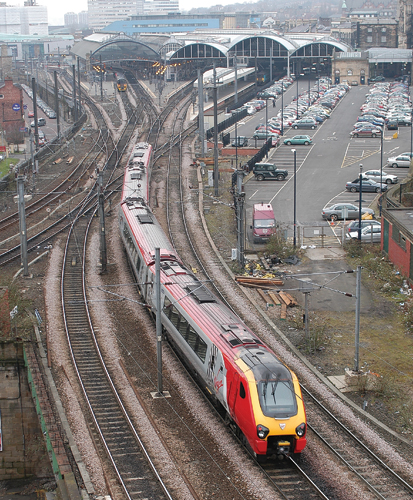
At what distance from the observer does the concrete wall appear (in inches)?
923

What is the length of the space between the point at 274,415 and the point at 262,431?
1.54ft

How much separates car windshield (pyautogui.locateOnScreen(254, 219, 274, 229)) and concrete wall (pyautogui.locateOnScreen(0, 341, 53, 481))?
17220mm

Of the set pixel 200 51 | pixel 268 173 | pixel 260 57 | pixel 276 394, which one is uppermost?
pixel 200 51

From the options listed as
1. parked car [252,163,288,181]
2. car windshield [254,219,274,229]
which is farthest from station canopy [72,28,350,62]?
car windshield [254,219,274,229]

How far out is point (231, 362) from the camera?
59.7 ft

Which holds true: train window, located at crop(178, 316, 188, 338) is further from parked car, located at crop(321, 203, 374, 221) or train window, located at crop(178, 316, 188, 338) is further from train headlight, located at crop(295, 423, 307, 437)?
parked car, located at crop(321, 203, 374, 221)

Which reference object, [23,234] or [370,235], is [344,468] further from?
[370,235]

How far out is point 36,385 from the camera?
823 inches

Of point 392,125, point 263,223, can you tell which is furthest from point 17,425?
point 392,125

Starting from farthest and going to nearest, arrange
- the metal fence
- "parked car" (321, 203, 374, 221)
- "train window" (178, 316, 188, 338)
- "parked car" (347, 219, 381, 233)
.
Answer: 1. the metal fence
2. "parked car" (321, 203, 374, 221)
3. "parked car" (347, 219, 381, 233)
4. "train window" (178, 316, 188, 338)

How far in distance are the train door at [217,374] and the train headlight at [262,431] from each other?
2.07 meters

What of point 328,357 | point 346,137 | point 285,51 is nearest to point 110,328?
point 328,357

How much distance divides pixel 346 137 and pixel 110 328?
149 ft

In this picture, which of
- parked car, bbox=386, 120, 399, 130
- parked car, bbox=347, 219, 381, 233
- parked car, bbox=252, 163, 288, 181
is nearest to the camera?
parked car, bbox=347, 219, 381, 233
